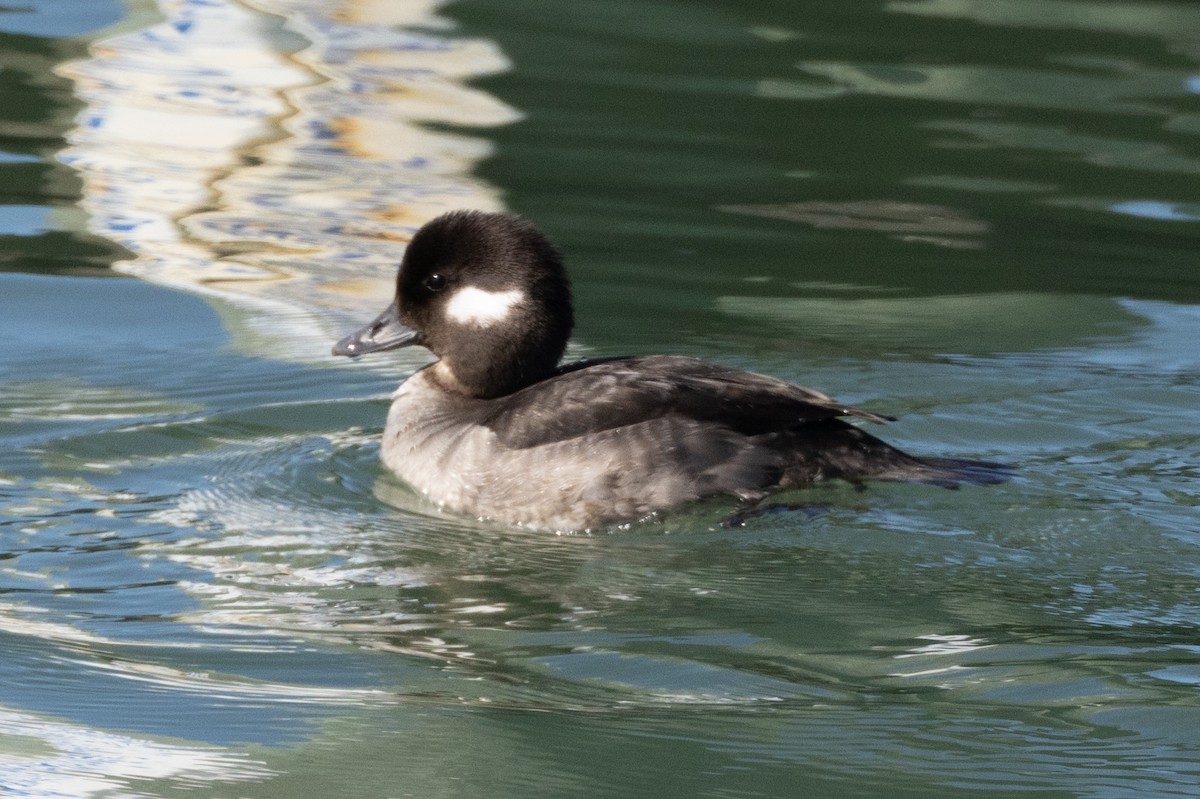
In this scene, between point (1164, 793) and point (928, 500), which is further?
point (928, 500)

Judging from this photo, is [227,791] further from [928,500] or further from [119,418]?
[119,418]

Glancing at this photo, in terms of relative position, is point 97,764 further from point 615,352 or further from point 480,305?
point 615,352

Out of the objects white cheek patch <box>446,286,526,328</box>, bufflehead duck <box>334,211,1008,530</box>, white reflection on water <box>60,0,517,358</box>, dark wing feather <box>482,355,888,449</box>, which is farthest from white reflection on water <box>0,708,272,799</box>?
white reflection on water <box>60,0,517,358</box>

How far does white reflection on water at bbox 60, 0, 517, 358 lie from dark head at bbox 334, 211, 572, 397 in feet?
5.08

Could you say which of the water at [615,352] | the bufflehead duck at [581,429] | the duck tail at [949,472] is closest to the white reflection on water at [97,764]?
the water at [615,352]

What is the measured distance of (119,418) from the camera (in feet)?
26.1

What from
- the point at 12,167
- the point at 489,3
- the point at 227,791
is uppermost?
the point at 489,3

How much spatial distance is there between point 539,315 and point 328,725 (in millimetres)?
2596

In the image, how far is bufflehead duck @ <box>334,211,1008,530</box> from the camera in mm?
6801

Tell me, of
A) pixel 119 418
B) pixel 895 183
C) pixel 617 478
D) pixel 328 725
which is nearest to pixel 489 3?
pixel 895 183

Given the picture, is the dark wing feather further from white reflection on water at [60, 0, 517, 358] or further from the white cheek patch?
white reflection on water at [60, 0, 517, 358]

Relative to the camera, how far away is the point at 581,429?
689cm

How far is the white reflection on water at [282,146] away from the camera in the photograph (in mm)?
10125

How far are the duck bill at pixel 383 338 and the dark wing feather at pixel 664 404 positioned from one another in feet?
3.06
